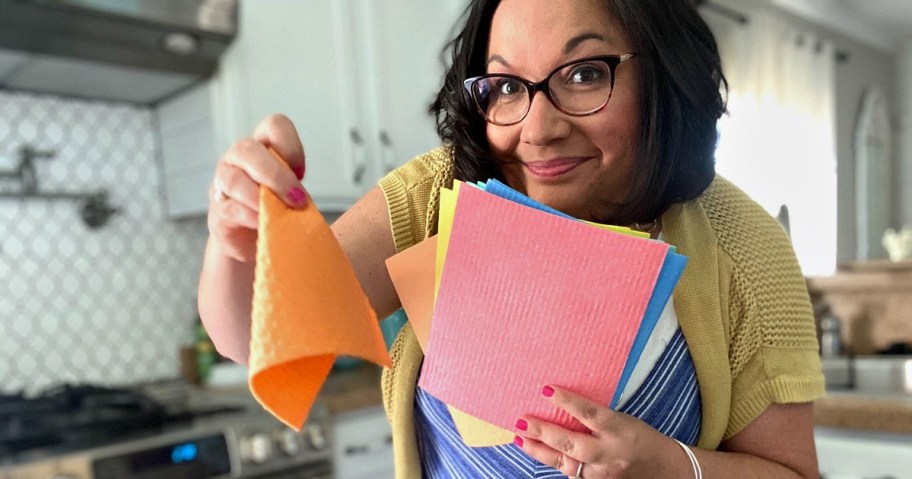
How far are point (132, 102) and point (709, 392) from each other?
5.62 feet

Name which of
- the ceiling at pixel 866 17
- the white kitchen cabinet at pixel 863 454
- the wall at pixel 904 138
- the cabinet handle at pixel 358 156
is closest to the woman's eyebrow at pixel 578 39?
the white kitchen cabinet at pixel 863 454

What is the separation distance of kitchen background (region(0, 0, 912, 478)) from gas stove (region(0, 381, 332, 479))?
21 cm

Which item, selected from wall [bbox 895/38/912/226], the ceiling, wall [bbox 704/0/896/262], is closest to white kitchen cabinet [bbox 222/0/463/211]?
the ceiling

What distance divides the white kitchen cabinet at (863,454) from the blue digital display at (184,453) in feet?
3.95

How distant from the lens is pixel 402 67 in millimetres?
2090

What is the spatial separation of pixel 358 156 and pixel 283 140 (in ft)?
5.01

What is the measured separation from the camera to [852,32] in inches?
142

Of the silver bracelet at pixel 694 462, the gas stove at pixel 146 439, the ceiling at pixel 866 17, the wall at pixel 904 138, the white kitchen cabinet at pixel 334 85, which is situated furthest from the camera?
the wall at pixel 904 138

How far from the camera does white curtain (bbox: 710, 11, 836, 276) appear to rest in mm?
2939

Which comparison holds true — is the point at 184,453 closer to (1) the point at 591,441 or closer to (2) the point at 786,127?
(1) the point at 591,441

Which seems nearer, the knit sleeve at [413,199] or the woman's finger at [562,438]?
the woman's finger at [562,438]

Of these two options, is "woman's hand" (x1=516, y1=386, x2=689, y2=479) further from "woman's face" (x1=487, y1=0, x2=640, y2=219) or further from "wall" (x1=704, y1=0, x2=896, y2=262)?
"wall" (x1=704, y1=0, x2=896, y2=262)

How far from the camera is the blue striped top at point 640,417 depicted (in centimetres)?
64

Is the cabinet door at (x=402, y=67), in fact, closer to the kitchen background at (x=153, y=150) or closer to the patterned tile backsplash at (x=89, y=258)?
the kitchen background at (x=153, y=150)
